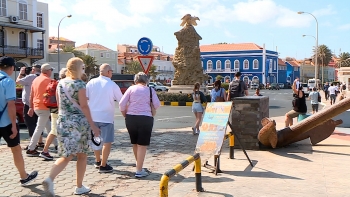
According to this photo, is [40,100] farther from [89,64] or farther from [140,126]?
[89,64]

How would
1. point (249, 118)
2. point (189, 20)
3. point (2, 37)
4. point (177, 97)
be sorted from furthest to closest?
point (2, 37)
point (189, 20)
point (177, 97)
point (249, 118)

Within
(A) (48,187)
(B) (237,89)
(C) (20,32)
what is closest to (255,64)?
(C) (20,32)

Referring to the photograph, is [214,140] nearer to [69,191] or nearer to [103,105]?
[103,105]

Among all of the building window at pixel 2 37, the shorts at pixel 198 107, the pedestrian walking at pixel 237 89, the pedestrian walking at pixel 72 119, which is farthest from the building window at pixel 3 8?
the pedestrian walking at pixel 72 119

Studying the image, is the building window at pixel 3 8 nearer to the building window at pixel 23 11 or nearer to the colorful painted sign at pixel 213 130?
the building window at pixel 23 11

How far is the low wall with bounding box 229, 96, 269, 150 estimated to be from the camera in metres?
7.75

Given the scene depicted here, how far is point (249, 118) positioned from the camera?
7.80m

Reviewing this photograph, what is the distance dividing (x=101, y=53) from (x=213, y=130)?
75872 mm

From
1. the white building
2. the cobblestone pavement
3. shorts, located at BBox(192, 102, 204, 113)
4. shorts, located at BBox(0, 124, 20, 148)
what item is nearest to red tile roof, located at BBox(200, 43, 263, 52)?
the white building

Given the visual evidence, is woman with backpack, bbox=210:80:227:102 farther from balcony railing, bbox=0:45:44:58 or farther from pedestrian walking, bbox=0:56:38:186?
balcony railing, bbox=0:45:44:58

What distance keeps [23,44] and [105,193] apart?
40142mm

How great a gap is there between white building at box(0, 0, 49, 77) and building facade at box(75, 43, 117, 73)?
33.7 metres

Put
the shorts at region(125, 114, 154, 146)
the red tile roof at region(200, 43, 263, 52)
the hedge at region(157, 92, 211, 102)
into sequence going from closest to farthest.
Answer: the shorts at region(125, 114, 154, 146)
the hedge at region(157, 92, 211, 102)
the red tile roof at region(200, 43, 263, 52)

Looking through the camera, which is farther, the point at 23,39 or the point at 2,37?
the point at 23,39
